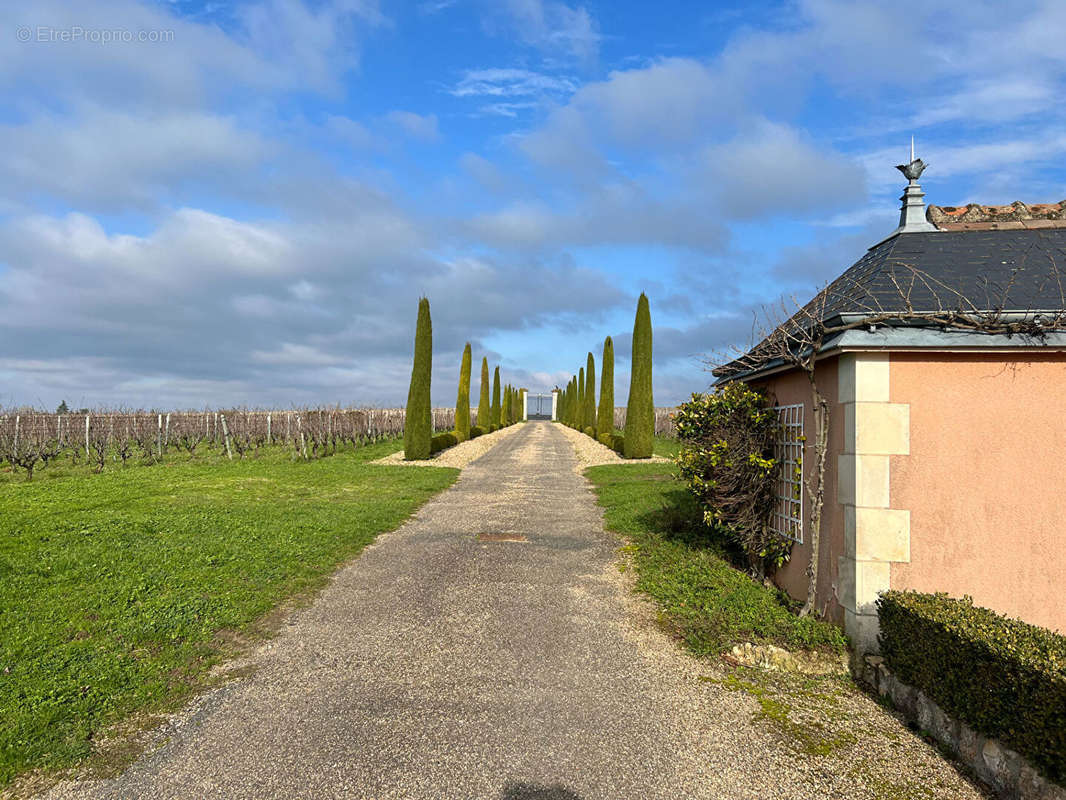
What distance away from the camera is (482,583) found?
6723 millimetres

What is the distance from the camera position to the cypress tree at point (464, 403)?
1274 inches

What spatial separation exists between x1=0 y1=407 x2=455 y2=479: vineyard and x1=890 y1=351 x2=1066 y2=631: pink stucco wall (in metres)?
21.1

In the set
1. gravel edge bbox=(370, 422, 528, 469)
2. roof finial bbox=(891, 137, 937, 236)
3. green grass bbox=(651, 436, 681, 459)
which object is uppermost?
roof finial bbox=(891, 137, 937, 236)

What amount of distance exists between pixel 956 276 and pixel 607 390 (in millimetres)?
25253

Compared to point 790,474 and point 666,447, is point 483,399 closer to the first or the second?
point 666,447

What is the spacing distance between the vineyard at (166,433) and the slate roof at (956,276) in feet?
67.7

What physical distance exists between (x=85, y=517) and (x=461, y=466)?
11.5 metres

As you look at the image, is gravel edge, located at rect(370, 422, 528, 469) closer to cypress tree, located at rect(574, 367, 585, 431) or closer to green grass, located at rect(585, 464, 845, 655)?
green grass, located at rect(585, 464, 845, 655)

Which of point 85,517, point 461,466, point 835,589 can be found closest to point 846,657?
point 835,589

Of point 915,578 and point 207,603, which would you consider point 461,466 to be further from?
point 915,578

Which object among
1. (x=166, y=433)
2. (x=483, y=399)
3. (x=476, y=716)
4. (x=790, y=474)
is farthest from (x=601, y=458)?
(x=483, y=399)

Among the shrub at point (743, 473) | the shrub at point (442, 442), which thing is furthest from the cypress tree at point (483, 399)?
the shrub at point (743, 473)

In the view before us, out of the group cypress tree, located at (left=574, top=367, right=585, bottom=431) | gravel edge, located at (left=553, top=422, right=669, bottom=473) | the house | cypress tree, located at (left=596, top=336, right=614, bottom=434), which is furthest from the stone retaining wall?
cypress tree, located at (left=574, top=367, right=585, bottom=431)

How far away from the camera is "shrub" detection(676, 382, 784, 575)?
621 centimetres
